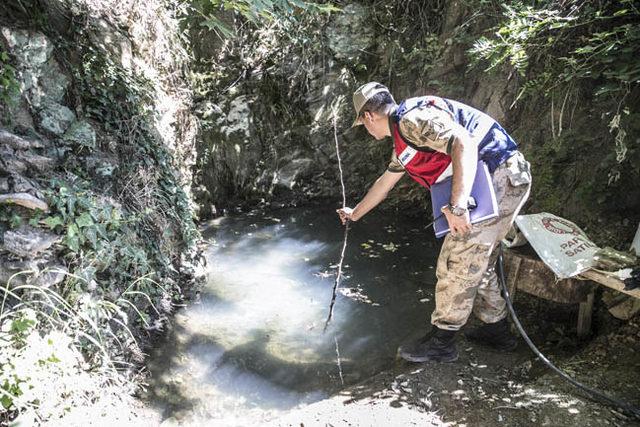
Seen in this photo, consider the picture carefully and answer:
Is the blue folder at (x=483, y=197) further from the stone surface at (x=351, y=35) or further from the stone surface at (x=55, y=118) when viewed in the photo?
the stone surface at (x=351, y=35)

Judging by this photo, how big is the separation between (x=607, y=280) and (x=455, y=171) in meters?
1.31

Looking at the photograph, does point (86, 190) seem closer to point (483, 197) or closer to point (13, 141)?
point (13, 141)

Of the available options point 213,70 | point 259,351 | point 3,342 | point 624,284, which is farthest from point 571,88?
point 213,70

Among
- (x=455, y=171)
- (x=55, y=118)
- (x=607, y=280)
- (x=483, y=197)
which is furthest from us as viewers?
(x=55, y=118)

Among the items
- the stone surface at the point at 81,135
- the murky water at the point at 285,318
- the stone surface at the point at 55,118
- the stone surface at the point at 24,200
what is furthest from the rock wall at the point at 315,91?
the stone surface at the point at 24,200

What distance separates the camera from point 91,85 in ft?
13.1

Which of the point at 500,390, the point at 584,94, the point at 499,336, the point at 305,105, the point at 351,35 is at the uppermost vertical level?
the point at 351,35

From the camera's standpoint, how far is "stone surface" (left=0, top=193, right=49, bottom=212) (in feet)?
8.86

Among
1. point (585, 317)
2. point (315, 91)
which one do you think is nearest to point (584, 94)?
point (585, 317)

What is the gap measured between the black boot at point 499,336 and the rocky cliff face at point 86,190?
260cm

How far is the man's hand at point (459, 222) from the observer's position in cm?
256

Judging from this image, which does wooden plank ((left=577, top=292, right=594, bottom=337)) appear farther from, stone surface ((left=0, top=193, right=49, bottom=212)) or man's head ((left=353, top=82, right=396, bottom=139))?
stone surface ((left=0, top=193, right=49, bottom=212))

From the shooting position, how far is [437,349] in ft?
10.4

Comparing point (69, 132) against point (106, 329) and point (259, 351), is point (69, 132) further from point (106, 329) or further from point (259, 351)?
point (259, 351)
